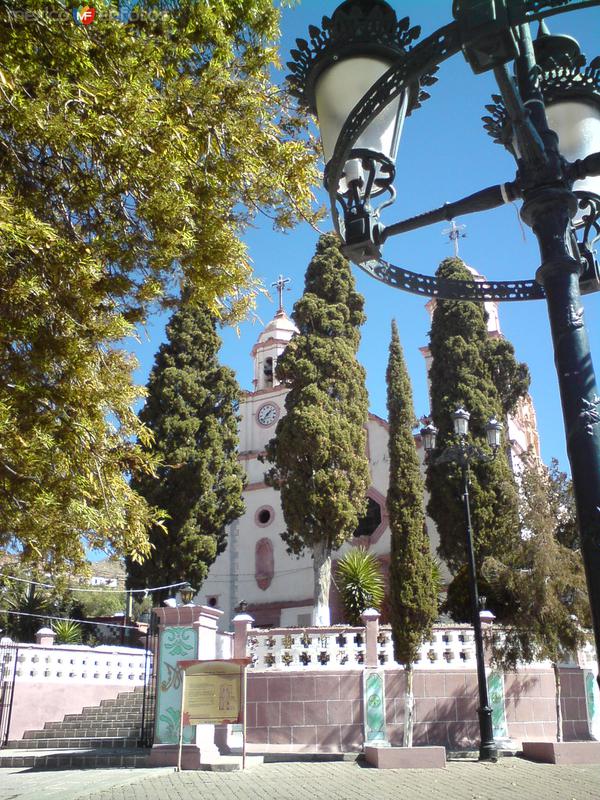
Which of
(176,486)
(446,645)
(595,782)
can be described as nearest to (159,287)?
(595,782)

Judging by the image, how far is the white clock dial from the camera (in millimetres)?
31891

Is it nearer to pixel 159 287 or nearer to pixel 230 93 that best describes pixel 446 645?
pixel 159 287

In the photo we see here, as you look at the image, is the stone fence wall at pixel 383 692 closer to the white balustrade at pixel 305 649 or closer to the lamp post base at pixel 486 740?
the white balustrade at pixel 305 649

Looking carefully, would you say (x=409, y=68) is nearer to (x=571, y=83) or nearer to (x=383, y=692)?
(x=571, y=83)

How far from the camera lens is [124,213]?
6.04 m

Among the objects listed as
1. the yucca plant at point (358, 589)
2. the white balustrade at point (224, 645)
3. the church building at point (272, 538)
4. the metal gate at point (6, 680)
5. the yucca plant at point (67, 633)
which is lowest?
the metal gate at point (6, 680)

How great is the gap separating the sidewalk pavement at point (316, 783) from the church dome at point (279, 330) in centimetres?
2317

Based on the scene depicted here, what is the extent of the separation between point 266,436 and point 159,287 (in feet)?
82.7

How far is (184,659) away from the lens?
1245 centimetres

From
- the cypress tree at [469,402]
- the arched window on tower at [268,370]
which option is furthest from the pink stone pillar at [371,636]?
the arched window on tower at [268,370]

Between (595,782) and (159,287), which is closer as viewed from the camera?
(159,287)

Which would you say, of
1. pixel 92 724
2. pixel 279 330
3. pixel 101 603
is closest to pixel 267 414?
pixel 279 330

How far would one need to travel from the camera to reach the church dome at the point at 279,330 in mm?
33469

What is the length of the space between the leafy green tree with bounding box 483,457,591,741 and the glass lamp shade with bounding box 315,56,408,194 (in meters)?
11.8
